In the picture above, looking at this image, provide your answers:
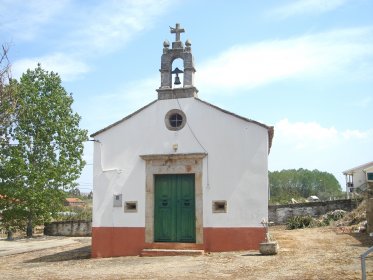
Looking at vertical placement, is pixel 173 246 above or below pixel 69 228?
above

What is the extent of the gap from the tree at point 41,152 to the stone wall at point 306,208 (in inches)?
495

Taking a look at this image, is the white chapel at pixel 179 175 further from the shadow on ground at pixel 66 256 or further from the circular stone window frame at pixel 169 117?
the shadow on ground at pixel 66 256

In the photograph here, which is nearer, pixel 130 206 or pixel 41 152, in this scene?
pixel 130 206

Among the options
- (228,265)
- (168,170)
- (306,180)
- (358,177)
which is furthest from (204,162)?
(306,180)

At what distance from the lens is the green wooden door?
12.7 meters

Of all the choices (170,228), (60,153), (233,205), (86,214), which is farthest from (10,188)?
(233,205)

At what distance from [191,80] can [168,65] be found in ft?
3.37

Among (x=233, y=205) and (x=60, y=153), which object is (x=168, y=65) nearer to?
(x=233, y=205)

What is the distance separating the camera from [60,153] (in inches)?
856

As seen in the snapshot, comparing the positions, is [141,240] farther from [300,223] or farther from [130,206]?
[300,223]

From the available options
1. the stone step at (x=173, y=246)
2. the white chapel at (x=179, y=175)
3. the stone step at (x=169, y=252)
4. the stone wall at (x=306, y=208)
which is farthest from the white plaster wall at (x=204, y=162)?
the stone wall at (x=306, y=208)

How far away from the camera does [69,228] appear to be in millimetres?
23062

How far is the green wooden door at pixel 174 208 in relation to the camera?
Answer: 12.7 m

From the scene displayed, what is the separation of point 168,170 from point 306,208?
15.6 m
